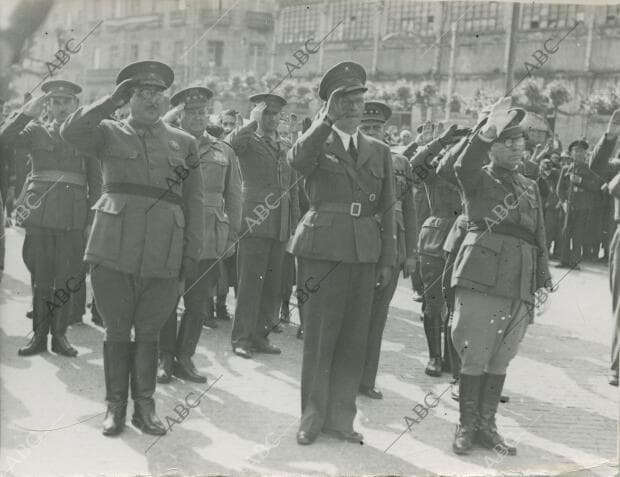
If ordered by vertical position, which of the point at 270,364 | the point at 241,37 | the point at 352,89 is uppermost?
the point at 241,37

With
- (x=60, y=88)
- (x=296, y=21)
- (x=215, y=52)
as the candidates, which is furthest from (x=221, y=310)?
(x=215, y=52)

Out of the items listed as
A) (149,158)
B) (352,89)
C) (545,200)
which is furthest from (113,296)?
(545,200)

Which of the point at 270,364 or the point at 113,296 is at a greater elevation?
the point at 113,296

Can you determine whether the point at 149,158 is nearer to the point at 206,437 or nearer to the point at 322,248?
the point at 322,248

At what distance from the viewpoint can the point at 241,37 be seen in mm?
10453

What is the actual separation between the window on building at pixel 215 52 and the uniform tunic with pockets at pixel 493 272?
14.9 meters

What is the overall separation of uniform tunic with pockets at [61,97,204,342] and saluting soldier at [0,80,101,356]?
1.84 meters

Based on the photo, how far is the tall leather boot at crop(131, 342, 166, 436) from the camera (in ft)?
16.0

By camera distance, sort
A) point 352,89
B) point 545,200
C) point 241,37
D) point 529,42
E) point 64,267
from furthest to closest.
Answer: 1. point 529,42
2. point 545,200
3. point 241,37
4. point 64,267
5. point 352,89

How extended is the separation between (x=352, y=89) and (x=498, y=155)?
1.07 m

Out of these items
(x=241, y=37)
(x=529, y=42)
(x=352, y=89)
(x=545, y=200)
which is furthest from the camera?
(x=529, y=42)

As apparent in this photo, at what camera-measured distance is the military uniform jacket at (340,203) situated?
16.1 feet

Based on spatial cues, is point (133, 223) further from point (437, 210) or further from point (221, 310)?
point (221, 310)

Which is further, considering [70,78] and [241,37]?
[241,37]
